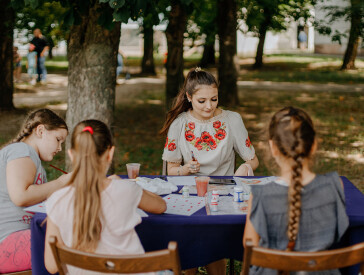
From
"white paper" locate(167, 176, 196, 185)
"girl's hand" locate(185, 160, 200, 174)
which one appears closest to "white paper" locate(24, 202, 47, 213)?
"white paper" locate(167, 176, 196, 185)

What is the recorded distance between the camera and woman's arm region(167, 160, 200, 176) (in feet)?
11.4

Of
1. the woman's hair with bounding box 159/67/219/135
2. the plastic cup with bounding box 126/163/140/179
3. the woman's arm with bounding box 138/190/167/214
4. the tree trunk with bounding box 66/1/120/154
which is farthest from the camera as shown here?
the tree trunk with bounding box 66/1/120/154

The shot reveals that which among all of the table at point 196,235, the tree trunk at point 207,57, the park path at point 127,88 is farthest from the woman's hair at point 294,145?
the tree trunk at point 207,57

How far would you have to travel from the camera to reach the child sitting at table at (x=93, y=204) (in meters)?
2.16

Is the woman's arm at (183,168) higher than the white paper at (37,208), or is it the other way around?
the woman's arm at (183,168)

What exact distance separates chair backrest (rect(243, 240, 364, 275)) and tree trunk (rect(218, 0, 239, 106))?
9319 millimetres

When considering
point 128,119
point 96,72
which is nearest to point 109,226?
point 96,72

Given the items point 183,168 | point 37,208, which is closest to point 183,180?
point 183,168

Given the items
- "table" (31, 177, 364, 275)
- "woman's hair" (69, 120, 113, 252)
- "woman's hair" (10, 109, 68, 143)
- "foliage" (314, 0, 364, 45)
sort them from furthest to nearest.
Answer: "foliage" (314, 0, 364, 45) < "woman's hair" (10, 109, 68, 143) < "table" (31, 177, 364, 275) < "woman's hair" (69, 120, 113, 252)

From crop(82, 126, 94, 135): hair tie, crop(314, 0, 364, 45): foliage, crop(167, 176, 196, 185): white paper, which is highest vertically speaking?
crop(314, 0, 364, 45): foliage

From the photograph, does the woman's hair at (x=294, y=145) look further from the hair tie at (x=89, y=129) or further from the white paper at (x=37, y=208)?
the white paper at (x=37, y=208)

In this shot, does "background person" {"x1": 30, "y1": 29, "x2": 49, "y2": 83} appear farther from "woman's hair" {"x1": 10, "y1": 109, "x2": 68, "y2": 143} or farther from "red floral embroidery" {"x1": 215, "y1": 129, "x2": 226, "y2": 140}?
"woman's hair" {"x1": 10, "y1": 109, "x2": 68, "y2": 143}

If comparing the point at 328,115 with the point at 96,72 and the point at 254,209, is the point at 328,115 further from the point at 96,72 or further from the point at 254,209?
the point at 254,209

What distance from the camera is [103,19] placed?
4355 millimetres
